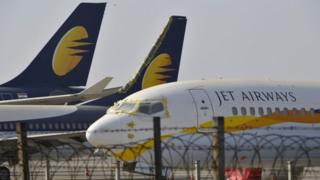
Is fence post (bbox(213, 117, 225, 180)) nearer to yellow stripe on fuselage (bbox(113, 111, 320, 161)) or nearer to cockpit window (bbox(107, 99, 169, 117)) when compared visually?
yellow stripe on fuselage (bbox(113, 111, 320, 161))

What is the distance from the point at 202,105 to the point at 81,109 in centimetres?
1620

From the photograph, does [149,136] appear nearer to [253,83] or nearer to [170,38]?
[253,83]

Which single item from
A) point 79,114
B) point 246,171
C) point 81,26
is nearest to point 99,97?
point 79,114

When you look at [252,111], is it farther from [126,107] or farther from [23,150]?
[23,150]

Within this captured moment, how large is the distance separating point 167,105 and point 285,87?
13.2 feet

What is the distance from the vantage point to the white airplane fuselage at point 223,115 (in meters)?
22.8

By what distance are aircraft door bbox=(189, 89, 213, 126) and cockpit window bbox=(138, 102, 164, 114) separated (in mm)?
881

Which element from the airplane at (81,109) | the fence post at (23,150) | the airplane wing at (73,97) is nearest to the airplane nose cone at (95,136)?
the airplane at (81,109)

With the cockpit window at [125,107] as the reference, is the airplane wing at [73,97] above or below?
above

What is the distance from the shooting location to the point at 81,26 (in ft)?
177

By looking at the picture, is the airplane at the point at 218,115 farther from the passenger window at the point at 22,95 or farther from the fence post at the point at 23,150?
the passenger window at the point at 22,95

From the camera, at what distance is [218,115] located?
23.9m

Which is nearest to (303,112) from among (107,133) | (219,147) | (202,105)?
(202,105)

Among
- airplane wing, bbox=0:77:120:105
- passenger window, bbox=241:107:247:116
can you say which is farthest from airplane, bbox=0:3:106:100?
passenger window, bbox=241:107:247:116
